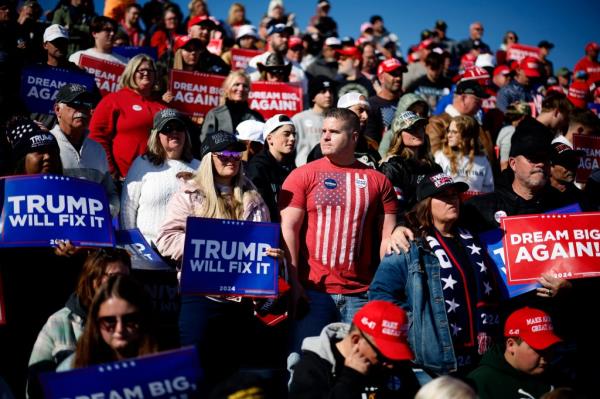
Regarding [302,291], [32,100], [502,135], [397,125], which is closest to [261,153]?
[397,125]

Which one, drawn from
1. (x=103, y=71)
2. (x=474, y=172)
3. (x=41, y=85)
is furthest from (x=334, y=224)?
(x=103, y=71)

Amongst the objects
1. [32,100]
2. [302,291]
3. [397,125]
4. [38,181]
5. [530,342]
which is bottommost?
[530,342]

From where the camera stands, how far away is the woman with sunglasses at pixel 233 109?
1073 cm

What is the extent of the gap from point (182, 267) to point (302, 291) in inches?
40.1

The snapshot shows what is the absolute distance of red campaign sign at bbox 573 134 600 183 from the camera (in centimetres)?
1095

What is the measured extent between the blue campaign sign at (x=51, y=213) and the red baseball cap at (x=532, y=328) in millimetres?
3309

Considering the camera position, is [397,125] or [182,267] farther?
[397,125]

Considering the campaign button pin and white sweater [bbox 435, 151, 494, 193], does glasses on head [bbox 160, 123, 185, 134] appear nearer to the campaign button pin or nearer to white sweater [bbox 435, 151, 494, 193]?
the campaign button pin

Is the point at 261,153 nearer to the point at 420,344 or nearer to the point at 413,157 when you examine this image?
the point at 413,157

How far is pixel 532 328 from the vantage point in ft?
22.7

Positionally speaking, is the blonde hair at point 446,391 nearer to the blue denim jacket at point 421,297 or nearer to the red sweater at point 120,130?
the blue denim jacket at point 421,297

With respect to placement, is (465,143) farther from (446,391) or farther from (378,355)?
(446,391)

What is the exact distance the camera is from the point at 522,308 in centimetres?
722

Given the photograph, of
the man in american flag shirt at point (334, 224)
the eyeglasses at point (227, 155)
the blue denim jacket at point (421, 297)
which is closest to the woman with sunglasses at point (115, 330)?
the man in american flag shirt at point (334, 224)
